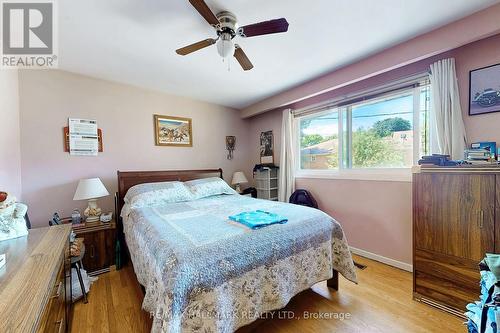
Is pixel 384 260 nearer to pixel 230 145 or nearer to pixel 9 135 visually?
pixel 230 145

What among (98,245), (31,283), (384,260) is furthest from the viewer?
(384,260)

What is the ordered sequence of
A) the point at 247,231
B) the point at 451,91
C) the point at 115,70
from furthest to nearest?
1. the point at 115,70
2. the point at 451,91
3. the point at 247,231

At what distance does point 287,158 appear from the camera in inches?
140

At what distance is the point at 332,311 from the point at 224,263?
1.15 meters

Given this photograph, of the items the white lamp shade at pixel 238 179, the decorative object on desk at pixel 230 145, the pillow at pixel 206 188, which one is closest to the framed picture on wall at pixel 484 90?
the pillow at pixel 206 188

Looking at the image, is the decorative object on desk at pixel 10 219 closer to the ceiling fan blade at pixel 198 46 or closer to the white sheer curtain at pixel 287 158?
the ceiling fan blade at pixel 198 46

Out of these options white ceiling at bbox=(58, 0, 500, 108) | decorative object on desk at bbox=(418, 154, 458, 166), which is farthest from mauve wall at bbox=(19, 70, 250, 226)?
decorative object on desk at bbox=(418, 154, 458, 166)

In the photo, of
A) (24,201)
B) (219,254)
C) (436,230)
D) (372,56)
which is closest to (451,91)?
(372,56)

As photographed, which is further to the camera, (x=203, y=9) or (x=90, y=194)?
(x=90, y=194)

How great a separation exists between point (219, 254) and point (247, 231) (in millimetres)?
313

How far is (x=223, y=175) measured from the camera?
405cm

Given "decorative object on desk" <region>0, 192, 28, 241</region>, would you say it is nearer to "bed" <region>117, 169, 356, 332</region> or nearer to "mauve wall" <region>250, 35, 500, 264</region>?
"bed" <region>117, 169, 356, 332</region>

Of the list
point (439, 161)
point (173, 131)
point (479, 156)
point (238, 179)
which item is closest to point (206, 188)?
point (238, 179)

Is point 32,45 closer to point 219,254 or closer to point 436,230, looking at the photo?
point 219,254
